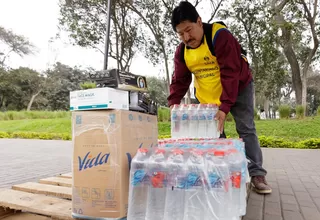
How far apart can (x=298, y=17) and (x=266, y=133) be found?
19.5ft

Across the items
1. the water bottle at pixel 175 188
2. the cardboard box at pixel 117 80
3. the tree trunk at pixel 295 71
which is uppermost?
the tree trunk at pixel 295 71

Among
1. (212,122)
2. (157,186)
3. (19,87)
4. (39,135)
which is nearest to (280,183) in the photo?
(212,122)

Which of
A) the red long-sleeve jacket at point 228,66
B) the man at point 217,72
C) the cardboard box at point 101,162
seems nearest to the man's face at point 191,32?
the man at point 217,72

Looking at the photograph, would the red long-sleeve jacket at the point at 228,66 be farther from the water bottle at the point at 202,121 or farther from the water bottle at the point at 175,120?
the water bottle at the point at 175,120

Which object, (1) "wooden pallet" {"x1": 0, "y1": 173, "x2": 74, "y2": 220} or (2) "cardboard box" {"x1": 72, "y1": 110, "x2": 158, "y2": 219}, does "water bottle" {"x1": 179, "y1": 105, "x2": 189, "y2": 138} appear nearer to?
(2) "cardboard box" {"x1": 72, "y1": 110, "x2": 158, "y2": 219}

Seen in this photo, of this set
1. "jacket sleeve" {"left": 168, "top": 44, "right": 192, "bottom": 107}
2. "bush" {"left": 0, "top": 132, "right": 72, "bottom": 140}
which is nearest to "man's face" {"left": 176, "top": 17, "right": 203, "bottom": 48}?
"jacket sleeve" {"left": 168, "top": 44, "right": 192, "bottom": 107}

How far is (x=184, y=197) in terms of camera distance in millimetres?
1487

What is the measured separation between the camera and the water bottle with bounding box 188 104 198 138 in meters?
2.35

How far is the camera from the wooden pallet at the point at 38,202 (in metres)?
1.74

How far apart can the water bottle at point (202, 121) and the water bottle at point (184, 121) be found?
0.13 m

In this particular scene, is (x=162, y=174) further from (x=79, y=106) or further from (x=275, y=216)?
(x=275, y=216)

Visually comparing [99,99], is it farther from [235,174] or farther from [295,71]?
[295,71]

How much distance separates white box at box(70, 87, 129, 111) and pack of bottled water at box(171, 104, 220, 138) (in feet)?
2.90

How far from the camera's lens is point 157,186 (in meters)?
1.48
